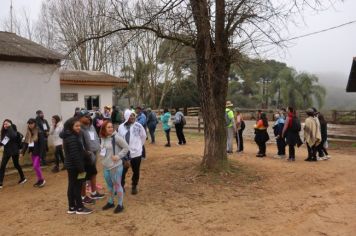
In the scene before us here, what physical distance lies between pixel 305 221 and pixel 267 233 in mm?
879

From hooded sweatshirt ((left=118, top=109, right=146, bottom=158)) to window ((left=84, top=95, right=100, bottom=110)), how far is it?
1267 centimetres

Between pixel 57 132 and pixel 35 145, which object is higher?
pixel 57 132

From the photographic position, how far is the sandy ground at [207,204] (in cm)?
621

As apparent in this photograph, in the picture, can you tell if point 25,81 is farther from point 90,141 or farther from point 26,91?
point 90,141

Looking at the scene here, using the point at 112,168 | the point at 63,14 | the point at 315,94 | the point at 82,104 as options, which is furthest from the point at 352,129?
the point at 315,94

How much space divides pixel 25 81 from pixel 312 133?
8.70 metres

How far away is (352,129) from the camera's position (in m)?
19.1

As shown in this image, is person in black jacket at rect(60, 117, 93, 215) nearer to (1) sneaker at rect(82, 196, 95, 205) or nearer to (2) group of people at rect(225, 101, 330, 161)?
Result: (1) sneaker at rect(82, 196, 95, 205)

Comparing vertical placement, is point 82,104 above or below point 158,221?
above

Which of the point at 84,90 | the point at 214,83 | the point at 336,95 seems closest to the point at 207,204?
the point at 214,83

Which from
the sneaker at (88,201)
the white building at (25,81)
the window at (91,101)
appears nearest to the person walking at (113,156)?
the sneaker at (88,201)

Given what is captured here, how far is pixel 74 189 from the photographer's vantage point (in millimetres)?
6898

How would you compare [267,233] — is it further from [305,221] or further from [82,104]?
[82,104]

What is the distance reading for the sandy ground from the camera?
6207mm
